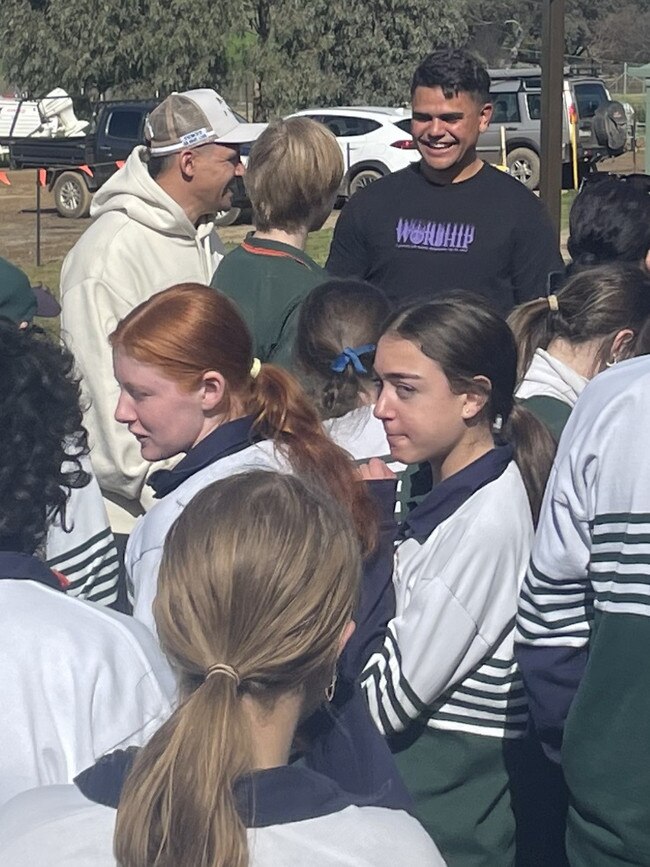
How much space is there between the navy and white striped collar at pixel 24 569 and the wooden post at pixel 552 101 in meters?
5.10

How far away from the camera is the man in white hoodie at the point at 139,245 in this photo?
12.4 feet

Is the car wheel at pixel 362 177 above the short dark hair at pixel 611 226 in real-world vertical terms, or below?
below

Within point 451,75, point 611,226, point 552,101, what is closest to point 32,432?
point 611,226

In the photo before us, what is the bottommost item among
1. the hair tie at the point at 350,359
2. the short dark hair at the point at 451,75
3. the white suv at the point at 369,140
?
the white suv at the point at 369,140

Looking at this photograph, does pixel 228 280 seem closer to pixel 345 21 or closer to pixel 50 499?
pixel 50 499

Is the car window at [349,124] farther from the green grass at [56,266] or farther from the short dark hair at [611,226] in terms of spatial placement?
the short dark hair at [611,226]

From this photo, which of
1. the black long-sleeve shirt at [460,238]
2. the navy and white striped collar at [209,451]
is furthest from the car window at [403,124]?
the navy and white striped collar at [209,451]

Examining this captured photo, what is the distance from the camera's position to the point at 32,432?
2.16 metres

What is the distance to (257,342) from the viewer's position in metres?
4.09

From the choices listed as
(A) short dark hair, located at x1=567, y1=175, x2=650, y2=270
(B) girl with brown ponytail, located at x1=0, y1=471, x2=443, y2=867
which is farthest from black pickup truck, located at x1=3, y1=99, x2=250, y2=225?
(B) girl with brown ponytail, located at x1=0, y1=471, x2=443, y2=867

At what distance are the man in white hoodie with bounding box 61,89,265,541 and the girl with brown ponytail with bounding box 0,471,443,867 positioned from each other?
2.05 m

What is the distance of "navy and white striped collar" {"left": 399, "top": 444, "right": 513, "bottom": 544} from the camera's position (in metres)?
2.74

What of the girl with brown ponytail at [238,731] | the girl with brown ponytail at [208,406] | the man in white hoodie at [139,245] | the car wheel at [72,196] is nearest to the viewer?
the girl with brown ponytail at [238,731]

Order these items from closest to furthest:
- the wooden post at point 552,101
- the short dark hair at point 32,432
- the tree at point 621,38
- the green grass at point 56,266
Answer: the short dark hair at point 32,432
the wooden post at point 552,101
the green grass at point 56,266
the tree at point 621,38
